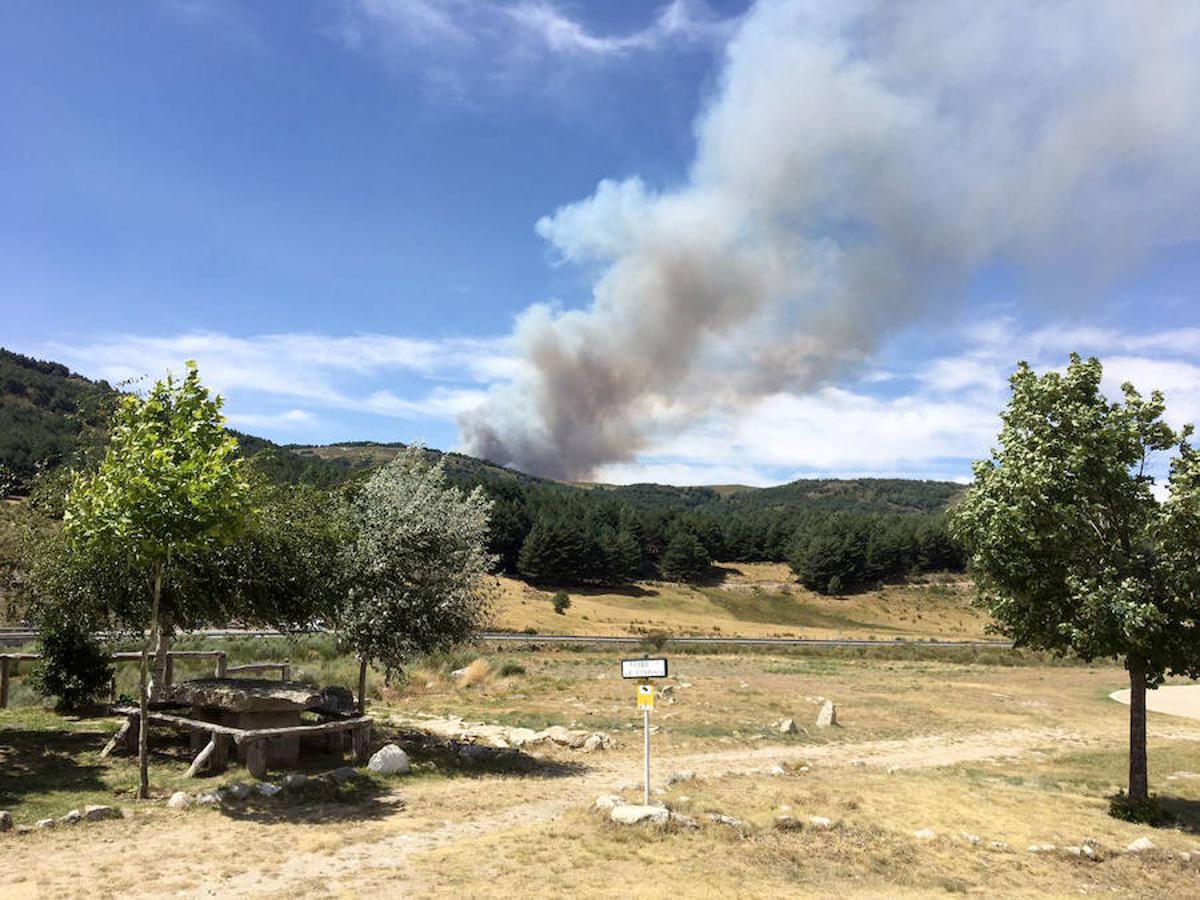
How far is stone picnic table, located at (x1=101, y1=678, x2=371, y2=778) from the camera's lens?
629 inches

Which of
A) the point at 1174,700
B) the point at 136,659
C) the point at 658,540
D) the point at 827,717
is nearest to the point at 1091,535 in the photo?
the point at 827,717

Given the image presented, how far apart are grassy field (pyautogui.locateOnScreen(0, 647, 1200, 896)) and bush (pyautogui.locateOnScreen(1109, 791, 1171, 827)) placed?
16.8 inches

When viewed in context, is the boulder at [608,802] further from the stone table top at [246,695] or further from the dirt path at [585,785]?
the stone table top at [246,695]

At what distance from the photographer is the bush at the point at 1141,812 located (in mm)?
16109

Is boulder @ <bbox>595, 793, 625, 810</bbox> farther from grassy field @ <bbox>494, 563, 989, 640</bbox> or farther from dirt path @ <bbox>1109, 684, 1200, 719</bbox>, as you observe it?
grassy field @ <bbox>494, 563, 989, 640</bbox>

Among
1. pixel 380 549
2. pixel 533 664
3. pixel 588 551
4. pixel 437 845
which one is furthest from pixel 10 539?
pixel 588 551

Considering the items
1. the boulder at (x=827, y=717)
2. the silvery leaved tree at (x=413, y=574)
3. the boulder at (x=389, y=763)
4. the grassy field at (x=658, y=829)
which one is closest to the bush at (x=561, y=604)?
the grassy field at (x=658, y=829)

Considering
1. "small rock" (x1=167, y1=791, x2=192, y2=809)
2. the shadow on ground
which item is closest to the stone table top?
the shadow on ground

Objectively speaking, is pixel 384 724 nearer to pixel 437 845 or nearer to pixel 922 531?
pixel 437 845

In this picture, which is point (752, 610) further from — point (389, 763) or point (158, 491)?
point (158, 491)

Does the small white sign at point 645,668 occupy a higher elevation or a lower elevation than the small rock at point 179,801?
→ higher

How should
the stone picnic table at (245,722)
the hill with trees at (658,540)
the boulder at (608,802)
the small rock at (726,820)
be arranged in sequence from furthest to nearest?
the hill with trees at (658,540) → the stone picnic table at (245,722) → the boulder at (608,802) → the small rock at (726,820)

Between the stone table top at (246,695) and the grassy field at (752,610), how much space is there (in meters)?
57.8

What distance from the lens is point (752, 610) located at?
111 metres
